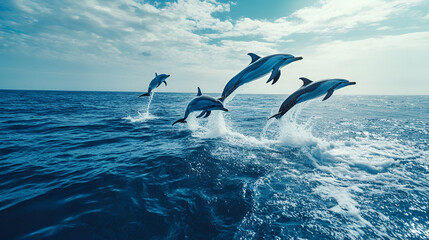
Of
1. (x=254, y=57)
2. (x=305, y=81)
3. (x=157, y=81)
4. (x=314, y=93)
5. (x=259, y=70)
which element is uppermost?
(x=254, y=57)

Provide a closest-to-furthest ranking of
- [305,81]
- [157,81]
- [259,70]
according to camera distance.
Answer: [259,70], [305,81], [157,81]

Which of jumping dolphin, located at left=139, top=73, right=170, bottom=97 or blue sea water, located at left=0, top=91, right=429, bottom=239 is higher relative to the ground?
jumping dolphin, located at left=139, top=73, right=170, bottom=97

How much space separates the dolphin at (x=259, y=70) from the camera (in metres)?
4.65

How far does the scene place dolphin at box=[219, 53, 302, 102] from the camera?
4.65m

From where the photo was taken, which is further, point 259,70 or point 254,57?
point 254,57

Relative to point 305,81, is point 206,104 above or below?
below

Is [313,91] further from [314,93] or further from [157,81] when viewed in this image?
[157,81]

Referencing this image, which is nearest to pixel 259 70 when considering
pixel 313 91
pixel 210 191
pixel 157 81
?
pixel 313 91

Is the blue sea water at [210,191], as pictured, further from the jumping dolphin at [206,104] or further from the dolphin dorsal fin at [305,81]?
the dolphin dorsal fin at [305,81]

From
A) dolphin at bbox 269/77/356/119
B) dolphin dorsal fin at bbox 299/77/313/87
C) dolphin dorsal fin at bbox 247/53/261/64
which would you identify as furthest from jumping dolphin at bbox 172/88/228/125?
dolphin dorsal fin at bbox 299/77/313/87

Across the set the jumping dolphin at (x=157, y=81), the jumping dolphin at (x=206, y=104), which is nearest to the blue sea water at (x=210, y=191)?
the jumping dolphin at (x=206, y=104)

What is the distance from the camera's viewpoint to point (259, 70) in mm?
4766

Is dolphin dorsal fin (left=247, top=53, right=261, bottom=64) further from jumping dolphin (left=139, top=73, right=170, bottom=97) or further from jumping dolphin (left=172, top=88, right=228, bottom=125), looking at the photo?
jumping dolphin (left=139, top=73, right=170, bottom=97)

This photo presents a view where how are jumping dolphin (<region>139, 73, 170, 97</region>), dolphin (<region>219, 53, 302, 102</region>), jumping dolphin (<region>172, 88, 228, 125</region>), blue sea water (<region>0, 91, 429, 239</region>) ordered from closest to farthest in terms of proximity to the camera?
blue sea water (<region>0, 91, 429, 239</region>), jumping dolphin (<region>172, 88, 228, 125</region>), dolphin (<region>219, 53, 302, 102</region>), jumping dolphin (<region>139, 73, 170, 97</region>)
